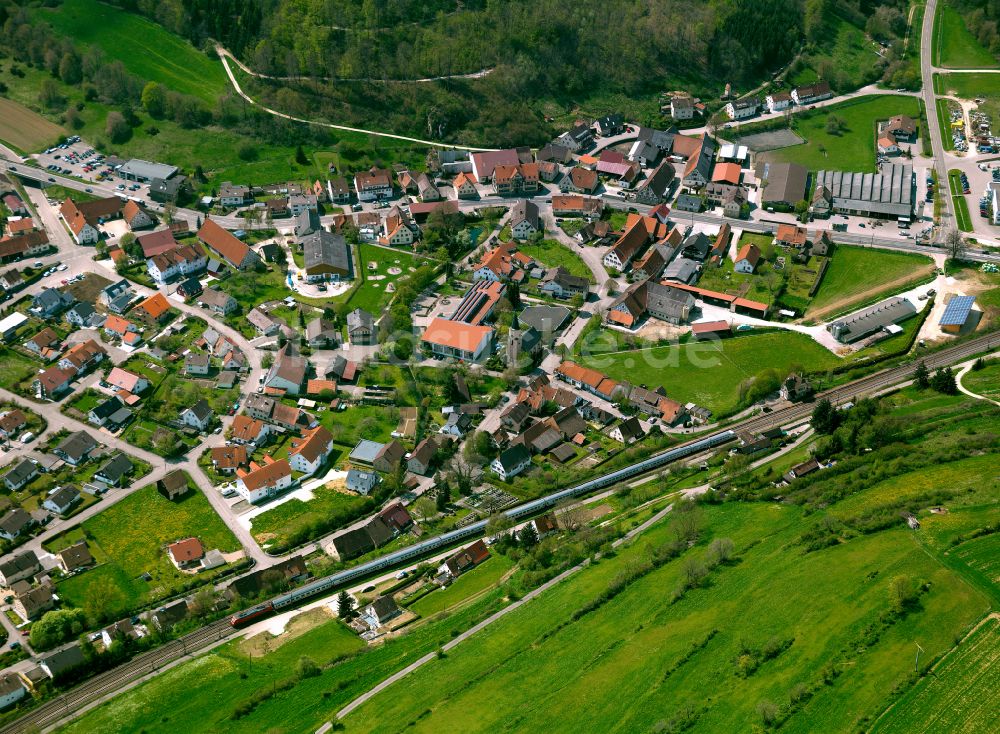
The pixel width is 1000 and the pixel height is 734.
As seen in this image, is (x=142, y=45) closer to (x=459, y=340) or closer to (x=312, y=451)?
(x=459, y=340)

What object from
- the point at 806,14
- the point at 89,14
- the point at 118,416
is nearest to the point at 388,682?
the point at 118,416

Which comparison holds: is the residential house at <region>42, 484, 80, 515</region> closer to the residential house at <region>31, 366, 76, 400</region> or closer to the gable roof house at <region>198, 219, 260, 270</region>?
the residential house at <region>31, 366, 76, 400</region>

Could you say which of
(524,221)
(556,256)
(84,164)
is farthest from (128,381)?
(84,164)

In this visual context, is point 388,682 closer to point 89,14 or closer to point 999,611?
point 999,611

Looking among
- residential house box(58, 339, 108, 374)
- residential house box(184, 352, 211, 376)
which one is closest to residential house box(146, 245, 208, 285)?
residential house box(58, 339, 108, 374)

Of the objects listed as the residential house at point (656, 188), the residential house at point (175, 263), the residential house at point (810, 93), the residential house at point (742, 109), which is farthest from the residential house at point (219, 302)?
the residential house at point (810, 93)

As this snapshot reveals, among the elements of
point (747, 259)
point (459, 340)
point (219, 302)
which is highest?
point (747, 259)

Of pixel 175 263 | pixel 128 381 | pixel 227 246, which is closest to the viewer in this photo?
pixel 128 381
